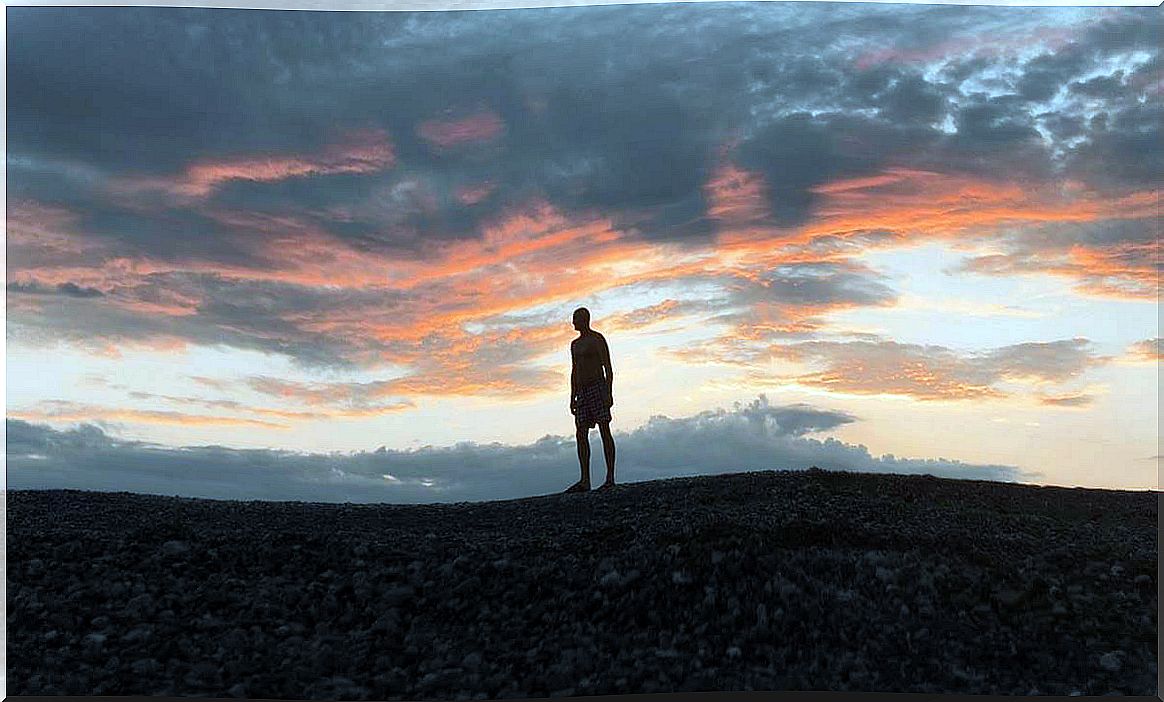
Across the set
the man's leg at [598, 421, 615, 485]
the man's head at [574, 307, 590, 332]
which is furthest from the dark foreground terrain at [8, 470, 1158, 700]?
the man's head at [574, 307, 590, 332]

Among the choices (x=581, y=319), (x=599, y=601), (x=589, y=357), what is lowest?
(x=599, y=601)

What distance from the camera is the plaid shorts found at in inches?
661

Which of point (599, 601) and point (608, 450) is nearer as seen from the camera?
point (599, 601)

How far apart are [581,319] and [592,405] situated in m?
1.42

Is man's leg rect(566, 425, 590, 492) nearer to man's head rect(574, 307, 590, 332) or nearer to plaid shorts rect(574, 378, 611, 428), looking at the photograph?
plaid shorts rect(574, 378, 611, 428)

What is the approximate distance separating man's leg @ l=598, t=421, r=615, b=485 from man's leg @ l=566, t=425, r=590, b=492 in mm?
306

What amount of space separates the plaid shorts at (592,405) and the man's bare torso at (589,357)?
5.0 inches

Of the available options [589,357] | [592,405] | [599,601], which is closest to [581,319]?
[589,357]

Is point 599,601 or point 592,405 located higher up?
point 592,405

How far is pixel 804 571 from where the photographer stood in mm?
11719

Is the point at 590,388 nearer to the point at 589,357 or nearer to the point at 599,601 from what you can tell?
the point at 589,357

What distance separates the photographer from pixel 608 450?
16984 mm

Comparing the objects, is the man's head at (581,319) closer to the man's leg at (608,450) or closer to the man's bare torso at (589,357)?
the man's bare torso at (589,357)

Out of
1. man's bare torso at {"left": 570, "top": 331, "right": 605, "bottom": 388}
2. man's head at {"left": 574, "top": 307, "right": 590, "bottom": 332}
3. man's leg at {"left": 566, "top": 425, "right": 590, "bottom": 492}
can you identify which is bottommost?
man's leg at {"left": 566, "top": 425, "right": 590, "bottom": 492}
